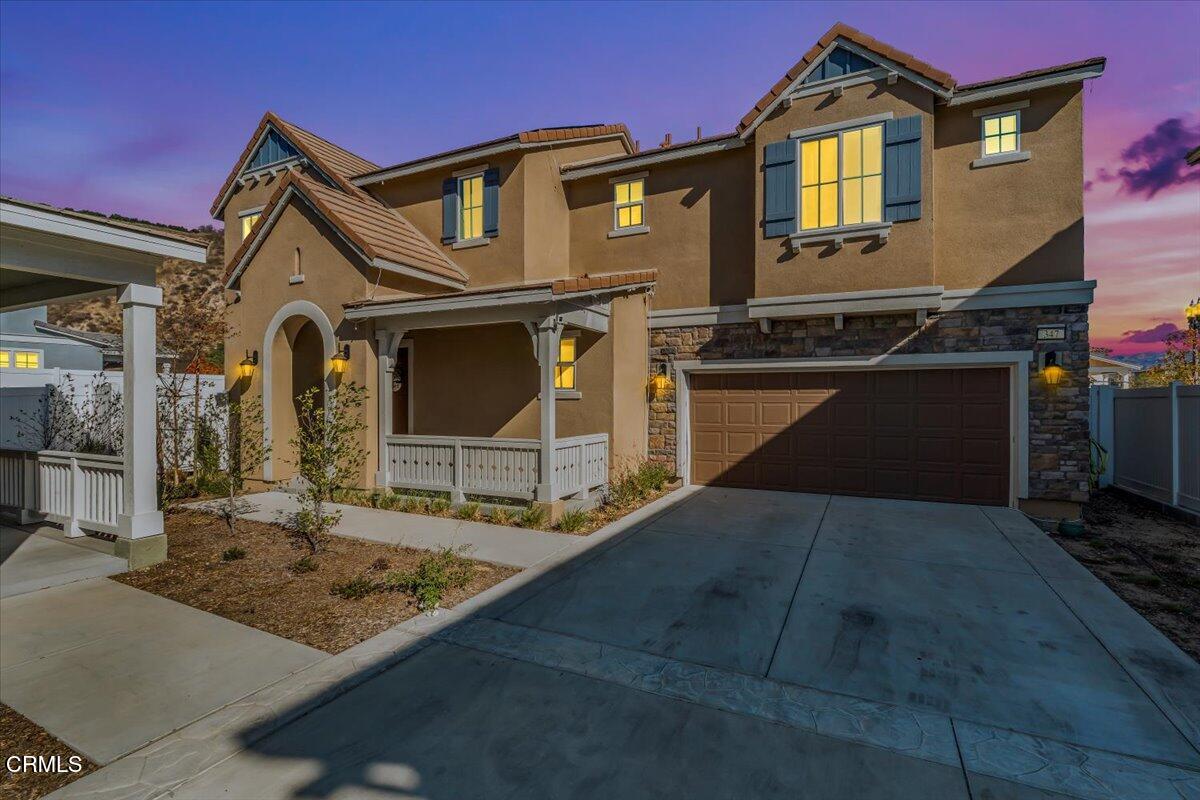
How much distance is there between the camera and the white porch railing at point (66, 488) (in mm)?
6359

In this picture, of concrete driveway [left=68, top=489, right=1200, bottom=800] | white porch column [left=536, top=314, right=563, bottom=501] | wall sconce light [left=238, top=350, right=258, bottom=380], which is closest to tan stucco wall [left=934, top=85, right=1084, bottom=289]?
concrete driveway [left=68, top=489, right=1200, bottom=800]

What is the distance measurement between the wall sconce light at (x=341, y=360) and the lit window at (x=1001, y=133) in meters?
11.4

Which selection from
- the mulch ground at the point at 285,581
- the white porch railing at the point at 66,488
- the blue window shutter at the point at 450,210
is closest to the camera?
the mulch ground at the point at 285,581

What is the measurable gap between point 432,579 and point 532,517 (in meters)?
2.72

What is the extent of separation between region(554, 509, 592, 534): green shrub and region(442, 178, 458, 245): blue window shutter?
725cm

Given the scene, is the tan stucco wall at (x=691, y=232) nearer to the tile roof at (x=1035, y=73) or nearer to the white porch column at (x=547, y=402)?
the tile roof at (x=1035, y=73)

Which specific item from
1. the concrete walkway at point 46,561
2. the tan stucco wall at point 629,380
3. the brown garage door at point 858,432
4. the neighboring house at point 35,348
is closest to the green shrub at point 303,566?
the concrete walkway at point 46,561

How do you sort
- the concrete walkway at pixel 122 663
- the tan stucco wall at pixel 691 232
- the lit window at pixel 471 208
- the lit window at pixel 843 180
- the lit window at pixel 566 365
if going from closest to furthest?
the concrete walkway at pixel 122 663 → the lit window at pixel 843 180 → the lit window at pixel 566 365 → the tan stucco wall at pixel 691 232 → the lit window at pixel 471 208

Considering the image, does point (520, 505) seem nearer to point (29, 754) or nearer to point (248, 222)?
point (29, 754)

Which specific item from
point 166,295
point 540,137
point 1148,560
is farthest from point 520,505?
point 166,295

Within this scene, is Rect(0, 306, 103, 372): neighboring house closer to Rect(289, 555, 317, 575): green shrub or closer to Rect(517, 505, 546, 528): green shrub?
Rect(289, 555, 317, 575): green shrub

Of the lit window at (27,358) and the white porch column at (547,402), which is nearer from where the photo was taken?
the white porch column at (547,402)

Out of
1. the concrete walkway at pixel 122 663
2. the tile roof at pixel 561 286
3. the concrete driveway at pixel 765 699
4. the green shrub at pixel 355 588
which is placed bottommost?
the concrete walkway at pixel 122 663

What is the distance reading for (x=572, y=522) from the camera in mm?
7734
